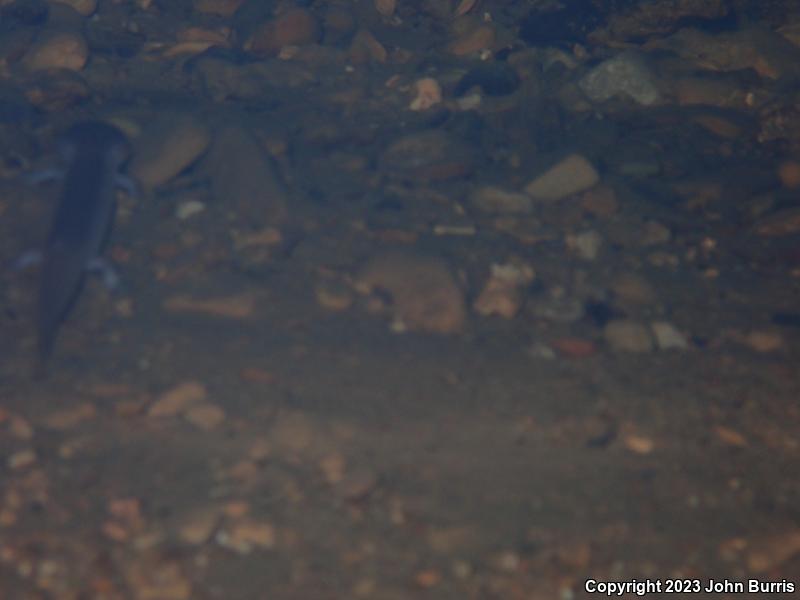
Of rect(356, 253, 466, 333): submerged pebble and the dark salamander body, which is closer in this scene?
the dark salamander body

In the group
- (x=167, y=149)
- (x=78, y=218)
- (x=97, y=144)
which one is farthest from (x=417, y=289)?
(x=97, y=144)

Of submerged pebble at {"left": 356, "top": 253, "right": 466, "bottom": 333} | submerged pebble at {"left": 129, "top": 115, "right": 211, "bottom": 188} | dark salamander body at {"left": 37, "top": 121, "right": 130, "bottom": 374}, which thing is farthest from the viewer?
submerged pebble at {"left": 129, "top": 115, "right": 211, "bottom": 188}

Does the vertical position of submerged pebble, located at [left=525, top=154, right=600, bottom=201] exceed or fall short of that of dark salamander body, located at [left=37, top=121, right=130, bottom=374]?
it falls short

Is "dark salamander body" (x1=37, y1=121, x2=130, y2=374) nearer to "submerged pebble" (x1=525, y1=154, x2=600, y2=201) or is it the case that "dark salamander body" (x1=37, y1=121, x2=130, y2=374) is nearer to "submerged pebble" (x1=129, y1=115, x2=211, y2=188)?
"submerged pebble" (x1=129, y1=115, x2=211, y2=188)

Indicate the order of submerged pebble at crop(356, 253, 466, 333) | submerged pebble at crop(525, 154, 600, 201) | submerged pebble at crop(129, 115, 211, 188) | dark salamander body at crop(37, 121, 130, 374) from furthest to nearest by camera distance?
1. submerged pebble at crop(525, 154, 600, 201)
2. submerged pebble at crop(129, 115, 211, 188)
3. submerged pebble at crop(356, 253, 466, 333)
4. dark salamander body at crop(37, 121, 130, 374)

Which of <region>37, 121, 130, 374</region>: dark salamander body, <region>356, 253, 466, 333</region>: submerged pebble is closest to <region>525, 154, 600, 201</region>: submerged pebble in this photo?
<region>356, 253, 466, 333</region>: submerged pebble

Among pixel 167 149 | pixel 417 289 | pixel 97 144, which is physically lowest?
pixel 417 289

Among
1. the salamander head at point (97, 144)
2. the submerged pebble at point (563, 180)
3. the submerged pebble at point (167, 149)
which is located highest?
the salamander head at point (97, 144)

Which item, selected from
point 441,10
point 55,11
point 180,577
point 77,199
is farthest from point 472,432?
point 55,11

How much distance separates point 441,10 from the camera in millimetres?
11195

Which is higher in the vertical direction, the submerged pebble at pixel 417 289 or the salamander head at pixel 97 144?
the salamander head at pixel 97 144

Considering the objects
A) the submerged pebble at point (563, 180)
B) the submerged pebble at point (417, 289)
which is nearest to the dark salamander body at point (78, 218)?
the submerged pebble at point (417, 289)

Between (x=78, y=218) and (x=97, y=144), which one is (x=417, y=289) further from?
(x=97, y=144)

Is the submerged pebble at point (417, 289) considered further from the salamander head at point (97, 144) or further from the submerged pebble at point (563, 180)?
the salamander head at point (97, 144)
